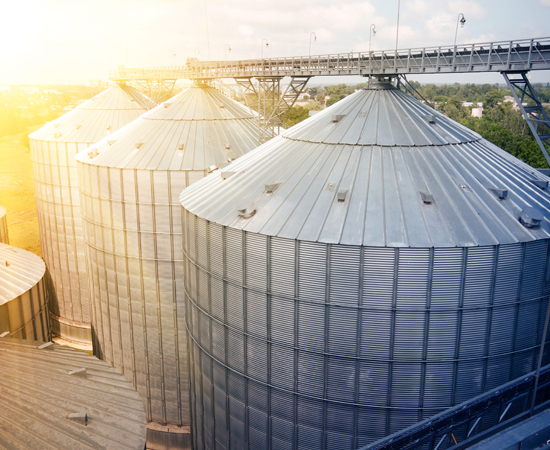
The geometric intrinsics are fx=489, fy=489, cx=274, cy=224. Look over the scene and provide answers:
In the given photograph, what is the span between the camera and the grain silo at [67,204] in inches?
1639

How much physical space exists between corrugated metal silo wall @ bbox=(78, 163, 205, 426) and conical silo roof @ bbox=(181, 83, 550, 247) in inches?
211

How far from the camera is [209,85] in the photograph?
37.7 meters

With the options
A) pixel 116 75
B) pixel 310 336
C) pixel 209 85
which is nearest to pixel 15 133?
pixel 116 75

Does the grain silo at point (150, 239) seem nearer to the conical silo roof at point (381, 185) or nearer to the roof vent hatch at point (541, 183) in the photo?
the conical silo roof at point (381, 185)

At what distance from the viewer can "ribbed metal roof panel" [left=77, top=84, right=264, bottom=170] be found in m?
Result: 30.0

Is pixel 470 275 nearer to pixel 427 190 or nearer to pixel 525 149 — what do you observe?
pixel 427 190

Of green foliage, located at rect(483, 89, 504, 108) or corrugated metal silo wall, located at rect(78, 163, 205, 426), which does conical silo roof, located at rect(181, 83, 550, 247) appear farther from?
green foliage, located at rect(483, 89, 504, 108)

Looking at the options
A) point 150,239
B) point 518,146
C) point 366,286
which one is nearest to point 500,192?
point 366,286

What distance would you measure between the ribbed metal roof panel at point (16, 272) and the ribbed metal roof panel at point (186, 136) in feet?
24.2

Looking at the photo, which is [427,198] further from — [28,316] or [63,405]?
Result: [28,316]

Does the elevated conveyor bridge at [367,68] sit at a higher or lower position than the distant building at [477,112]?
higher

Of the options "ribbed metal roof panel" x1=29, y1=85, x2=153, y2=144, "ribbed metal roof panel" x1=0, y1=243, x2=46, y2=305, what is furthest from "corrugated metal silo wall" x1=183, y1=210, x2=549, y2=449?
"ribbed metal roof panel" x1=29, y1=85, x2=153, y2=144

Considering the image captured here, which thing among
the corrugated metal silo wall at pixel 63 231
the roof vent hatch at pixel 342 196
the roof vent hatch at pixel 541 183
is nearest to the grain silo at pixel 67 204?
the corrugated metal silo wall at pixel 63 231

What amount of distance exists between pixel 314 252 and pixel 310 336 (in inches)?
125
